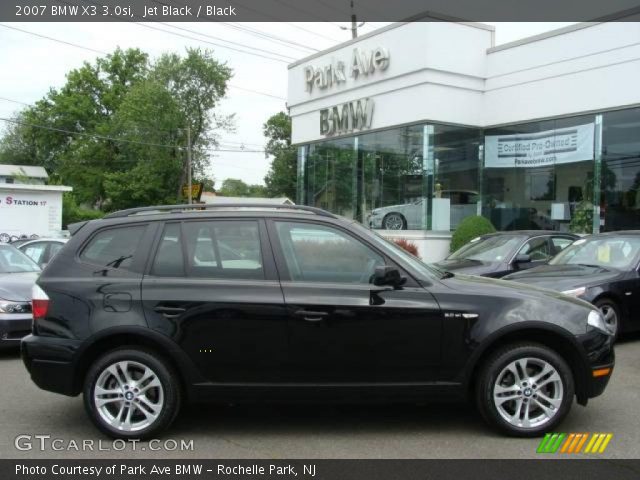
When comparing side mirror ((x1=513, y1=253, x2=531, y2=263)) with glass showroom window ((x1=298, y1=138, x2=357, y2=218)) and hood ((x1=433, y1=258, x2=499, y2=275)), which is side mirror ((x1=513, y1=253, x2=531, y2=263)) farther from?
glass showroom window ((x1=298, y1=138, x2=357, y2=218))

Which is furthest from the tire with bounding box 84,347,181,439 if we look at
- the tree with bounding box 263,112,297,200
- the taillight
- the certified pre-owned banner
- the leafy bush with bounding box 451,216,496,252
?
the tree with bounding box 263,112,297,200

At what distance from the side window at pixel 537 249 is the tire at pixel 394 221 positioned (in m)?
8.61

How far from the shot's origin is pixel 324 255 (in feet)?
16.3

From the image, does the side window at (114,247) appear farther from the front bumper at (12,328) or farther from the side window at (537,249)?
the side window at (537,249)

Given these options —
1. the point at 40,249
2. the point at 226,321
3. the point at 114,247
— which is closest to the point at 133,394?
the point at 226,321

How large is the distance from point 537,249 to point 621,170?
22.3ft

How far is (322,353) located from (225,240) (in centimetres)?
117

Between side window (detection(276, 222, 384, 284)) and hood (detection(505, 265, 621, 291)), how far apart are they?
12.9ft

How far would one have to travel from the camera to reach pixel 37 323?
492 cm

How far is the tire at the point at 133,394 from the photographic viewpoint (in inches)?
187

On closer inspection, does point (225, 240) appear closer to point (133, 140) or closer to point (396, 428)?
point (396, 428)

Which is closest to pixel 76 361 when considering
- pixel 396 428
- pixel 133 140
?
pixel 396 428

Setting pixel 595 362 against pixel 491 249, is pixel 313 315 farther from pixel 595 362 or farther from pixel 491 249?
pixel 491 249

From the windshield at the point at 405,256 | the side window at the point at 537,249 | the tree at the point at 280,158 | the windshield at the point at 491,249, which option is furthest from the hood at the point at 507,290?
the tree at the point at 280,158
